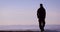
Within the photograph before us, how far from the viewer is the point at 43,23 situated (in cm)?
1530

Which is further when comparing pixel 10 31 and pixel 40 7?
pixel 10 31

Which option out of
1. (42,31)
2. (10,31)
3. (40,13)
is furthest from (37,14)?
(10,31)

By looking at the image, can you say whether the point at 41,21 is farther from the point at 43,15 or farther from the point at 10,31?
the point at 10,31

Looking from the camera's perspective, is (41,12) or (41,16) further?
(41,16)

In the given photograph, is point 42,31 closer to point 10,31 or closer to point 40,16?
point 40,16

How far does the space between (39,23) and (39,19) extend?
0.88 feet

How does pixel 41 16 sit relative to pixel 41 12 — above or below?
below

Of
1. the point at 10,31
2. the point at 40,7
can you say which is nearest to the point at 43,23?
the point at 40,7

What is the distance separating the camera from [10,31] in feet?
66.4

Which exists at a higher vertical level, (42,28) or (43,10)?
(43,10)

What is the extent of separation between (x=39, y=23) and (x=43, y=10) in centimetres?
93

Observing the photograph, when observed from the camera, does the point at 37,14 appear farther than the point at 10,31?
No

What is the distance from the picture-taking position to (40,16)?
15188 mm

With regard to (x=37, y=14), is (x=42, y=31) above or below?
below
